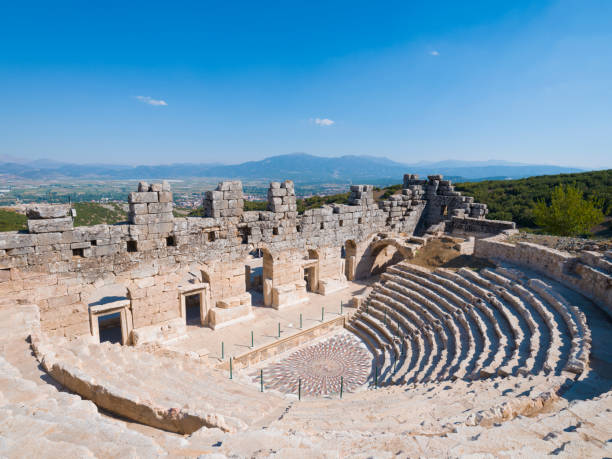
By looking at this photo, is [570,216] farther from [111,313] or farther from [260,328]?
[111,313]

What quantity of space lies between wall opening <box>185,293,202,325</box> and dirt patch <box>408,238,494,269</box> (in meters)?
→ 10.5

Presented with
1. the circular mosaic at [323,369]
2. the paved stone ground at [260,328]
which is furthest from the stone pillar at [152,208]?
the circular mosaic at [323,369]

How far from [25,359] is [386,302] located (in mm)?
12257

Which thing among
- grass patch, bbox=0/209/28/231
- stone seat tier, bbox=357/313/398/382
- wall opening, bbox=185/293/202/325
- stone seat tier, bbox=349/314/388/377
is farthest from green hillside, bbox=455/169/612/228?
grass patch, bbox=0/209/28/231

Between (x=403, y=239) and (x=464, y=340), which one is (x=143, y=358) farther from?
(x=403, y=239)

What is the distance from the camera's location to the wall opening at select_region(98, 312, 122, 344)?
13.2 m

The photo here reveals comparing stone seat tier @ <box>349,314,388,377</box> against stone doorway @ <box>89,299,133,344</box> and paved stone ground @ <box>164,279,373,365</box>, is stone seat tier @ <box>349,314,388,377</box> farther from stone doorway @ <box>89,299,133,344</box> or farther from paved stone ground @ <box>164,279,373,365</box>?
stone doorway @ <box>89,299,133,344</box>

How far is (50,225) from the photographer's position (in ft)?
33.5

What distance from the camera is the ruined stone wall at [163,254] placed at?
1020cm

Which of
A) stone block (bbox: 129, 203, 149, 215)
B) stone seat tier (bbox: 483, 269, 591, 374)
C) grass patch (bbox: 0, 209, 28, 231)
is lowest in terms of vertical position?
stone seat tier (bbox: 483, 269, 591, 374)

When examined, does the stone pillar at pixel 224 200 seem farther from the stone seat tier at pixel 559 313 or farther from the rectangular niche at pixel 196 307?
the stone seat tier at pixel 559 313

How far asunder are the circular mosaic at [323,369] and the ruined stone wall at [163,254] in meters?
3.10

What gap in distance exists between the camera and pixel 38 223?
10.1 m

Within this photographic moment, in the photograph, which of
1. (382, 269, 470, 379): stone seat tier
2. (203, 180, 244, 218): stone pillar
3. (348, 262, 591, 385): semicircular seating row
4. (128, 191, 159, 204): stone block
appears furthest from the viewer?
(203, 180, 244, 218): stone pillar
